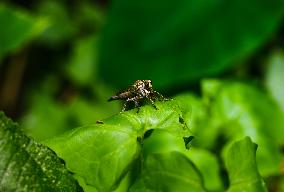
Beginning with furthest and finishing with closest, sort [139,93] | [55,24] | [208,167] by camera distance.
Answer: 1. [55,24]
2. [208,167]
3. [139,93]

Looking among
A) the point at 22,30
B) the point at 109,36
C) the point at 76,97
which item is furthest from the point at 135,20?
the point at 22,30

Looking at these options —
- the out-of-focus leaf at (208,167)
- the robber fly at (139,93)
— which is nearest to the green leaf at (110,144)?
the robber fly at (139,93)

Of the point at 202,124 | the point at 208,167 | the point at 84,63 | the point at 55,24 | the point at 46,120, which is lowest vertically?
the point at 208,167

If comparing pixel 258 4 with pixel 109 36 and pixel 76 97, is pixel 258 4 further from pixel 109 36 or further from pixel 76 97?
pixel 76 97

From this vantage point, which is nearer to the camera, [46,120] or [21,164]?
[21,164]

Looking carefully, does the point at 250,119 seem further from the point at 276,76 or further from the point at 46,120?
the point at 46,120

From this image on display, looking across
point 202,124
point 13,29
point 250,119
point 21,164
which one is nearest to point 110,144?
point 21,164

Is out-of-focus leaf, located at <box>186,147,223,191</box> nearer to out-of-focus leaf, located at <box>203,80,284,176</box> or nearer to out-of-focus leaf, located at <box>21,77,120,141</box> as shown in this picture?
out-of-focus leaf, located at <box>203,80,284,176</box>

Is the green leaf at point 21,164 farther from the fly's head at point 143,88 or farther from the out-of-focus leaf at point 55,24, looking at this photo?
the out-of-focus leaf at point 55,24
